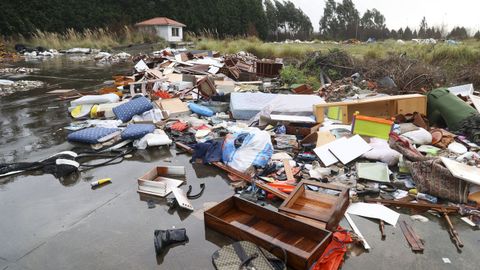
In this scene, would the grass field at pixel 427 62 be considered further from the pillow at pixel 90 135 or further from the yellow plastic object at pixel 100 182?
the yellow plastic object at pixel 100 182

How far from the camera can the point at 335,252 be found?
2.82 meters

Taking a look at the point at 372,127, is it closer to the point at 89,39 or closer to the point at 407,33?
the point at 89,39

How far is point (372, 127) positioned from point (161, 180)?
327cm

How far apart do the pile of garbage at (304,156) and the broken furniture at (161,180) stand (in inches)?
0.5

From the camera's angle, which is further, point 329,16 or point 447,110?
point 329,16

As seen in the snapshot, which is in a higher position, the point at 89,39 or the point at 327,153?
the point at 89,39

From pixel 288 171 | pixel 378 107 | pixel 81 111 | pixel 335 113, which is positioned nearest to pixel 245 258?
pixel 288 171

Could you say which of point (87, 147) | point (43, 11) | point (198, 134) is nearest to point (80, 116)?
point (87, 147)

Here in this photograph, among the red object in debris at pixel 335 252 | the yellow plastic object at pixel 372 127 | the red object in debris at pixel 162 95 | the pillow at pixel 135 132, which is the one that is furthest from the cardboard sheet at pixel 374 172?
the red object in debris at pixel 162 95

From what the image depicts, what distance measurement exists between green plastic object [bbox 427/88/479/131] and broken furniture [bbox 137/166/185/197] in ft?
15.5

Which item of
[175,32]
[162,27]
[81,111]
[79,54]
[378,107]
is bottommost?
[81,111]

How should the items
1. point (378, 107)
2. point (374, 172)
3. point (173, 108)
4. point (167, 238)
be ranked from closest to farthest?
point (167, 238) < point (374, 172) < point (378, 107) < point (173, 108)

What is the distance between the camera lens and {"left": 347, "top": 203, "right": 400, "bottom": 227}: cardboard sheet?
3507 mm

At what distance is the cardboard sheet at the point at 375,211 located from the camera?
3507mm
